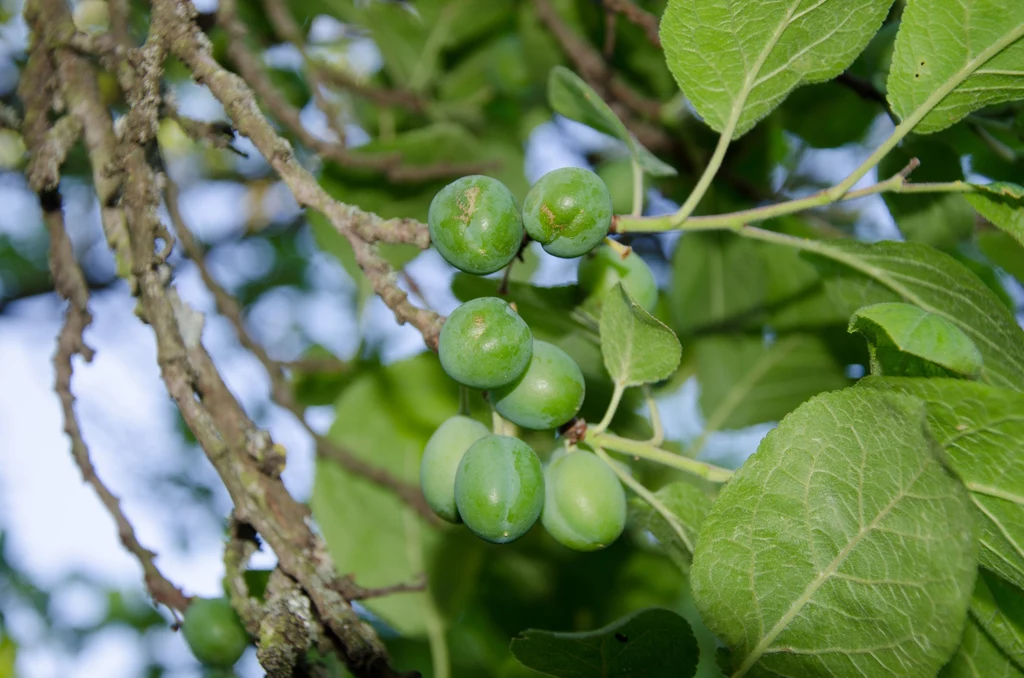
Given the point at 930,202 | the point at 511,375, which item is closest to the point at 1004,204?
the point at 930,202

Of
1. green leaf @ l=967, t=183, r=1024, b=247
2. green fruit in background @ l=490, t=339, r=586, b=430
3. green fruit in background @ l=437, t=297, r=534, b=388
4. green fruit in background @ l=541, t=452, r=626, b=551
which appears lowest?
green fruit in background @ l=541, t=452, r=626, b=551

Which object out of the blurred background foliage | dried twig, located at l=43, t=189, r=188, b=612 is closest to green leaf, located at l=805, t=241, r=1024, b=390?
the blurred background foliage

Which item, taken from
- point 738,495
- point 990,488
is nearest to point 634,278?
point 738,495

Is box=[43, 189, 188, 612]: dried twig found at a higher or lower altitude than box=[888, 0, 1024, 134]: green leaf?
lower

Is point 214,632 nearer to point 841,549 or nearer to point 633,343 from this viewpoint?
point 633,343

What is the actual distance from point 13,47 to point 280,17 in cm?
87

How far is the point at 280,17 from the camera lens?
1.79m

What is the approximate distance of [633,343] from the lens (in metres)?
0.99

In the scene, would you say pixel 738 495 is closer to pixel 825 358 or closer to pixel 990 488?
pixel 990 488

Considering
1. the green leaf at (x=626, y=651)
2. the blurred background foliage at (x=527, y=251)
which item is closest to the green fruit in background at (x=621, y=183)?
the blurred background foliage at (x=527, y=251)

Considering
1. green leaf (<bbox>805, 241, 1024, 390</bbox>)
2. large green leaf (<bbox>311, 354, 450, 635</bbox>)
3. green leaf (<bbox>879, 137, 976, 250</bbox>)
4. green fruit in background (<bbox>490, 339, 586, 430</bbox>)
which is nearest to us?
green fruit in background (<bbox>490, 339, 586, 430</bbox>)

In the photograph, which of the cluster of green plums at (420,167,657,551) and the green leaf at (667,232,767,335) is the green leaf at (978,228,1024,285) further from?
the cluster of green plums at (420,167,657,551)

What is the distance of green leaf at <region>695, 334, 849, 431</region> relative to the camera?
1.82 m

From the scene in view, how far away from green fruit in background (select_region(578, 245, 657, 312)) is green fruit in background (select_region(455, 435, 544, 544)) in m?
0.30
